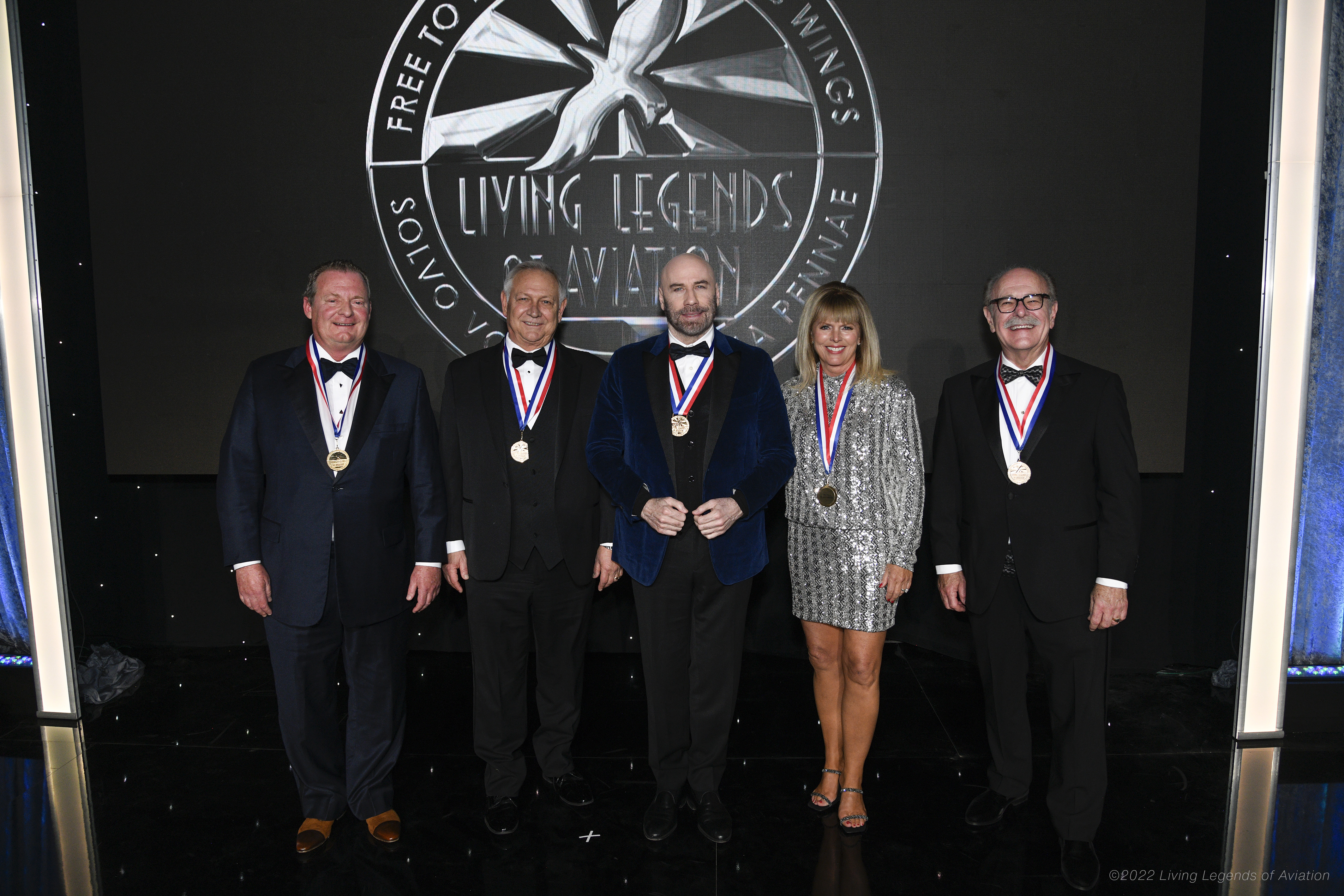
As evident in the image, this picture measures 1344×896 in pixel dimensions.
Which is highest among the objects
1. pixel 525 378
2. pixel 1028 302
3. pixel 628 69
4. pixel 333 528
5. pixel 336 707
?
pixel 628 69

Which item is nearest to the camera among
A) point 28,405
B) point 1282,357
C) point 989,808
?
point 989,808

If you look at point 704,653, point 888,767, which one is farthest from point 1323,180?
point 704,653

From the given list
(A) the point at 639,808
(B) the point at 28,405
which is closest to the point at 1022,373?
(A) the point at 639,808

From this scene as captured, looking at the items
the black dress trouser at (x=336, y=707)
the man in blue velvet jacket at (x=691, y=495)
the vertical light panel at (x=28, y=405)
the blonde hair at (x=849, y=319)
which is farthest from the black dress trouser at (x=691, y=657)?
the vertical light panel at (x=28, y=405)

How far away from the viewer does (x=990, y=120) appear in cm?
376

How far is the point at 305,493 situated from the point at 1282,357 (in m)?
3.88

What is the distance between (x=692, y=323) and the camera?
259 cm

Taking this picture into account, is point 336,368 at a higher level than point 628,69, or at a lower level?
lower

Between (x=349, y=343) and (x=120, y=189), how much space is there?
93.1 inches

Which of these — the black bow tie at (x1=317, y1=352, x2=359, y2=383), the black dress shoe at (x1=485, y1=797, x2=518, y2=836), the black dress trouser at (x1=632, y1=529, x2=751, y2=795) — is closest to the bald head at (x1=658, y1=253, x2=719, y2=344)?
the black dress trouser at (x1=632, y1=529, x2=751, y2=795)

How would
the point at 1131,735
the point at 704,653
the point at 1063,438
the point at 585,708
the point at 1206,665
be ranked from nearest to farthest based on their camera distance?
the point at 1063,438 → the point at 704,653 → the point at 1131,735 → the point at 585,708 → the point at 1206,665

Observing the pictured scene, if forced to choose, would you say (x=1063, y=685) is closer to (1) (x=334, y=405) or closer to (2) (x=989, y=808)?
(2) (x=989, y=808)

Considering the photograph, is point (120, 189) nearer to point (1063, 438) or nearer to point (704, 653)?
point (704, 653)

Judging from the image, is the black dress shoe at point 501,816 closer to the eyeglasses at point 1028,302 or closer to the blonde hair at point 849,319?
the blonde hair at point 849,319
